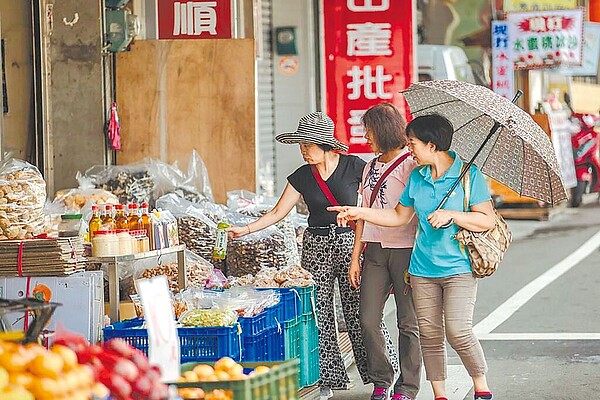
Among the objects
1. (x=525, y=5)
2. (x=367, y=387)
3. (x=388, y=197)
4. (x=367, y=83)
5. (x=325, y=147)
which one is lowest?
(x=367, y=387)

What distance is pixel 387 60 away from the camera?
11633mm

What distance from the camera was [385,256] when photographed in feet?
24.8

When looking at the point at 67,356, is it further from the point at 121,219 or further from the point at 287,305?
the point at 121,219

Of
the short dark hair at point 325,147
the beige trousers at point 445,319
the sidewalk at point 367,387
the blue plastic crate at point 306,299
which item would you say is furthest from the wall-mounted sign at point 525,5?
the beige trousers at point 445,319

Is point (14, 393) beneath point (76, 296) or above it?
above

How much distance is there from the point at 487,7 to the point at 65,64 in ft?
62.0

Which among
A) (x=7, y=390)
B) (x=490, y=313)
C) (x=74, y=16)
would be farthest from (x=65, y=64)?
(x=7, y=390)

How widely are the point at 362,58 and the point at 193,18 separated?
1709mm

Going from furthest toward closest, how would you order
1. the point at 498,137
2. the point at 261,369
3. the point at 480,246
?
the point at 498,137, the point at 480,246, the point at 261,369

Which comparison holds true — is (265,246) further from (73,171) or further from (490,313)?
(490,313)

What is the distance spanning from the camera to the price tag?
4453mm

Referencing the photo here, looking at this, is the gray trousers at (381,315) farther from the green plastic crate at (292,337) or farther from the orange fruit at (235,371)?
the orange fruit at (235,371)

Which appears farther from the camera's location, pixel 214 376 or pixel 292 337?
pixel 292 337

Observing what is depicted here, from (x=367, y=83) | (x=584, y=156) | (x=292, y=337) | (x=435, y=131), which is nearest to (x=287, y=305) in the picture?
(x=292, y=337)
